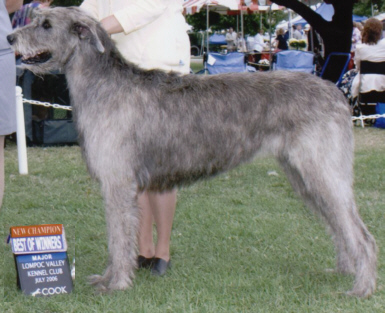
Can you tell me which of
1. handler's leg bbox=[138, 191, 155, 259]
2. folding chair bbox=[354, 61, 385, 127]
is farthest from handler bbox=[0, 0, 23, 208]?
folding chair bbox=[354, 61, 385, 127]

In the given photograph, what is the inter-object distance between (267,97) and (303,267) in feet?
4.26

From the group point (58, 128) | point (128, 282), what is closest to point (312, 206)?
point (128, 282)

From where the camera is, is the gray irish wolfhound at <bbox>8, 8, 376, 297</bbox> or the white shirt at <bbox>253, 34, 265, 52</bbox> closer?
the gray irish wolfhound at <bbox>8, 8, 376, 297</bbox>

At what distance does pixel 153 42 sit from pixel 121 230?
1.31m

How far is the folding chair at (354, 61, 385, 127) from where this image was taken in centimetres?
1093

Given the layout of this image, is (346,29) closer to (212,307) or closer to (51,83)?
(51,83)

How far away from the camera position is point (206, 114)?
391 centimetres

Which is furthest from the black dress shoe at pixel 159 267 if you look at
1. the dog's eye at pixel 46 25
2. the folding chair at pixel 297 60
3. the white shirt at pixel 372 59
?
the folding chair at pixel 297 60

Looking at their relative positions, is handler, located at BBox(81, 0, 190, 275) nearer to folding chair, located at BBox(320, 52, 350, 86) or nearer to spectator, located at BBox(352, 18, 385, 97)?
spectator, located at BBox(352, 18, 385, 97)

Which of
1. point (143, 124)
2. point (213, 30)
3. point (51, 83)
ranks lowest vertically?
point (213, 30)

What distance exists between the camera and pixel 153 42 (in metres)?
4.27

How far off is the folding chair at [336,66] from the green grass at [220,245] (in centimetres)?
498

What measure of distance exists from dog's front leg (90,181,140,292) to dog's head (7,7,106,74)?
0.84 meters

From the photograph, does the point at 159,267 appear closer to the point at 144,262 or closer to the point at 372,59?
the point at 144,262
